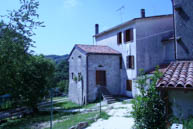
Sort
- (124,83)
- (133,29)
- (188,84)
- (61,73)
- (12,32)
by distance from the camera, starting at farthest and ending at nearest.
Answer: (61,73), (124,83), (133,29), (12,32), (188,84)

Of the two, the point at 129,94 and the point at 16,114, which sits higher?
the point at 129,94

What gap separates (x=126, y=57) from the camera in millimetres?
18109

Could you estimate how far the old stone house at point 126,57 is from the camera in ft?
55.3

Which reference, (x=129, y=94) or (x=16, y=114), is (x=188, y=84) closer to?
(x=129, y=94)

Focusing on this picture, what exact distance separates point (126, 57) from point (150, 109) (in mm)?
13376

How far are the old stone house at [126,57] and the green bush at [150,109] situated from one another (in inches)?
440

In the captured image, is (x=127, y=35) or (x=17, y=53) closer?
(x=17, y=53)

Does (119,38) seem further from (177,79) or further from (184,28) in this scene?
(177,79)

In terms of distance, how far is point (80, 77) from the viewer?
1886cm

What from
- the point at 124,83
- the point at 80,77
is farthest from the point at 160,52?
the point at 80,77

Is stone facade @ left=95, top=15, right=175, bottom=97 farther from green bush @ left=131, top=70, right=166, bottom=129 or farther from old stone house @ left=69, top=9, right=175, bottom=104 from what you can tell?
green bush @ left=131, top=70, right=166, bottom=129

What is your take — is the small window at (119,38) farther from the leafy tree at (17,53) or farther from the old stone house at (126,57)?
the leafy tree at (17,53)

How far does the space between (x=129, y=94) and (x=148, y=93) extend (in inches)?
489

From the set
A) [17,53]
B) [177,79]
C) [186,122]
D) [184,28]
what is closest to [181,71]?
[177,79]
